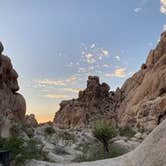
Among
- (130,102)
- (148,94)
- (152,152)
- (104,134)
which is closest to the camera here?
(152,152)

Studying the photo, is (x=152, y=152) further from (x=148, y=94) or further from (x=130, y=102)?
(x=130, y=102)

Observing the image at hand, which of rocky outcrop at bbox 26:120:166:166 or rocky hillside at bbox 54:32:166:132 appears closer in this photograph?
rocky outcrop at bbox 26:120:166:166

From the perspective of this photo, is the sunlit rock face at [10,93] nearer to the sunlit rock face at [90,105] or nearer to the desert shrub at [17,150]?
the desert shrub at [17,150]

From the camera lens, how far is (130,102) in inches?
2219

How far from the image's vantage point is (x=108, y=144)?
22.1m

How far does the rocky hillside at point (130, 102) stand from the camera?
42.9 m

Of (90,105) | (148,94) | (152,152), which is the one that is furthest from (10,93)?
(90,105)

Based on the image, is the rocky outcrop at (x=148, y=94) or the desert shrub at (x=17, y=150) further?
the rocky outcrop at (x=148, y=94)

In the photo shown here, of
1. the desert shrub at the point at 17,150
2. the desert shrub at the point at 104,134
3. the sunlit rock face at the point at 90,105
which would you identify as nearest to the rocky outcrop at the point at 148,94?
the sunlit rock face at the point at 90,105

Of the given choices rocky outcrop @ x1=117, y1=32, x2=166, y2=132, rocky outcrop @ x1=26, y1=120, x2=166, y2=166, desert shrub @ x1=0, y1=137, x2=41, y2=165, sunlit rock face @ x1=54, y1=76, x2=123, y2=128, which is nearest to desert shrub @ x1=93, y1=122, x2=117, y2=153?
desert shrub @ x1=0, y1=137, x2=41, y2=165

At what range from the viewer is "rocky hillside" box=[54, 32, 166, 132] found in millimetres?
42906

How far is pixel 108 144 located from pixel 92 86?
50.9 meters

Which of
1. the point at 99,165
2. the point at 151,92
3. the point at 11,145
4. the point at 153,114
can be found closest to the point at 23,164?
the point at 11,145

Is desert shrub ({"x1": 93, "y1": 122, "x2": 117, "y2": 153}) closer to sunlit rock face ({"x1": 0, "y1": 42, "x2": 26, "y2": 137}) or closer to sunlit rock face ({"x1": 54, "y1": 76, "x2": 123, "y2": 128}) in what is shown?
sunlit rock face ({"x1": 0, "y1": 42, "x2": 26, "y2": 137})
